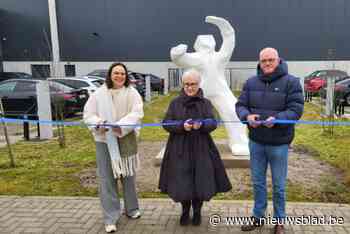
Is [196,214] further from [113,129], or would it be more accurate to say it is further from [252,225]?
[113,129]

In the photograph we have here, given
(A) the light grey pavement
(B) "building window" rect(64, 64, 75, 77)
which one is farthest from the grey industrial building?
(A) the light grey pavement

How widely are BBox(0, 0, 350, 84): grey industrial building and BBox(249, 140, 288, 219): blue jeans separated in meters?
24.8

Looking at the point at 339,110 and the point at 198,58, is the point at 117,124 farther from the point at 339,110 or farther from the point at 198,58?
the point at 339,110

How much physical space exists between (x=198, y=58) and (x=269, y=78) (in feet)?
9.20

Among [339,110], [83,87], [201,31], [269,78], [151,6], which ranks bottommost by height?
[339,110]

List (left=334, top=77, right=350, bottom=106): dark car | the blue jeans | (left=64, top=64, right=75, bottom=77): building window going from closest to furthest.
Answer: the blue jeans, (left=334, top=77, right=350, bottom=106): dark car, (left=64, top=64, right=75, bottom=77): building window

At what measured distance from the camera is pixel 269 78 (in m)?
A: 3.63

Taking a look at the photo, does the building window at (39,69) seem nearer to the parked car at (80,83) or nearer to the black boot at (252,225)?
the parked car at (80,83)

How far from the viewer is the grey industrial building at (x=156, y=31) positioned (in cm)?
2812

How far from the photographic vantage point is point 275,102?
3.62m

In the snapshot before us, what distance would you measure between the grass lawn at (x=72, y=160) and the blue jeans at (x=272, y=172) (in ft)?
3.85

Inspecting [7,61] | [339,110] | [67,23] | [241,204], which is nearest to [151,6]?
[67,23]

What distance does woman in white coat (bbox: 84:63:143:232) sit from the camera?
388cm

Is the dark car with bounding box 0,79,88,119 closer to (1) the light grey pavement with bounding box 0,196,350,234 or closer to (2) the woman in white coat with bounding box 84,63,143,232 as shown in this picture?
(1) the light grey pavement with bounding box 0,196,350,234
